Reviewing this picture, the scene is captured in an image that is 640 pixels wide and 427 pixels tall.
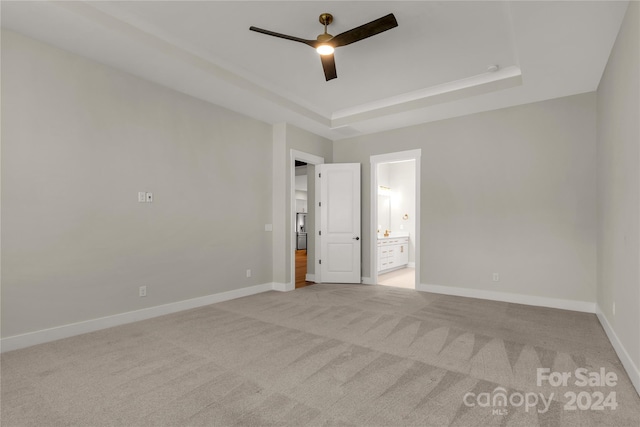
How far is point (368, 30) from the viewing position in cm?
282

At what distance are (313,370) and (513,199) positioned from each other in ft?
12.9

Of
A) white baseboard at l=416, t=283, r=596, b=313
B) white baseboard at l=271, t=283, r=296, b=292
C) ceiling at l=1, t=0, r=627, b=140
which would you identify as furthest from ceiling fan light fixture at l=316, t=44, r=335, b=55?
white baseboard at l=416, t=283, r=596, b=313

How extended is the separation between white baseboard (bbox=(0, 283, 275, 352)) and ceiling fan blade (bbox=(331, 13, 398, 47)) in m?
3.61

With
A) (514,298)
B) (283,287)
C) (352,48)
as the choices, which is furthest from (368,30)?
(514,298)

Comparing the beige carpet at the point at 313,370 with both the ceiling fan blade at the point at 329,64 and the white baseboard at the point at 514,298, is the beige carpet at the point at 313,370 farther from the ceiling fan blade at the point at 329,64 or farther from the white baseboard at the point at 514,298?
the ceiling fan blade at the point at 329,64

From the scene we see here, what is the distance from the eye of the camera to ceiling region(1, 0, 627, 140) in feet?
9.48

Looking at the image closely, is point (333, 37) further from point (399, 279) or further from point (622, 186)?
point (399, 279)

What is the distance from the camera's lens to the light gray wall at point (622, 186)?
2355 mm

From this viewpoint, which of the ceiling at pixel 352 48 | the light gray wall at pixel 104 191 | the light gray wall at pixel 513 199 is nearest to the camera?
the ceiling at pixel 352 48

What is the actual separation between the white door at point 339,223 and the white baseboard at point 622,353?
140 inches

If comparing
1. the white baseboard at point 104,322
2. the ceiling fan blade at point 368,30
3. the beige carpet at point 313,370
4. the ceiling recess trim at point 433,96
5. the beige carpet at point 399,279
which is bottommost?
the beige carpet at point 399,279

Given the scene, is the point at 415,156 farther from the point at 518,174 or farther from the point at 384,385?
the point at 384,385

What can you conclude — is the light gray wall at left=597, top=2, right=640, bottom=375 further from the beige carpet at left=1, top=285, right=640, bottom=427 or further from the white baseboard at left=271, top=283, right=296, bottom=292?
the white baseboard at left=271, top=283, right=296, bottom=292

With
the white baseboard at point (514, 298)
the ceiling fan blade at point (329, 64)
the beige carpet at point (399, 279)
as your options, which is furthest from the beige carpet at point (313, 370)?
the ceiling fan blade at point (329, 64)
